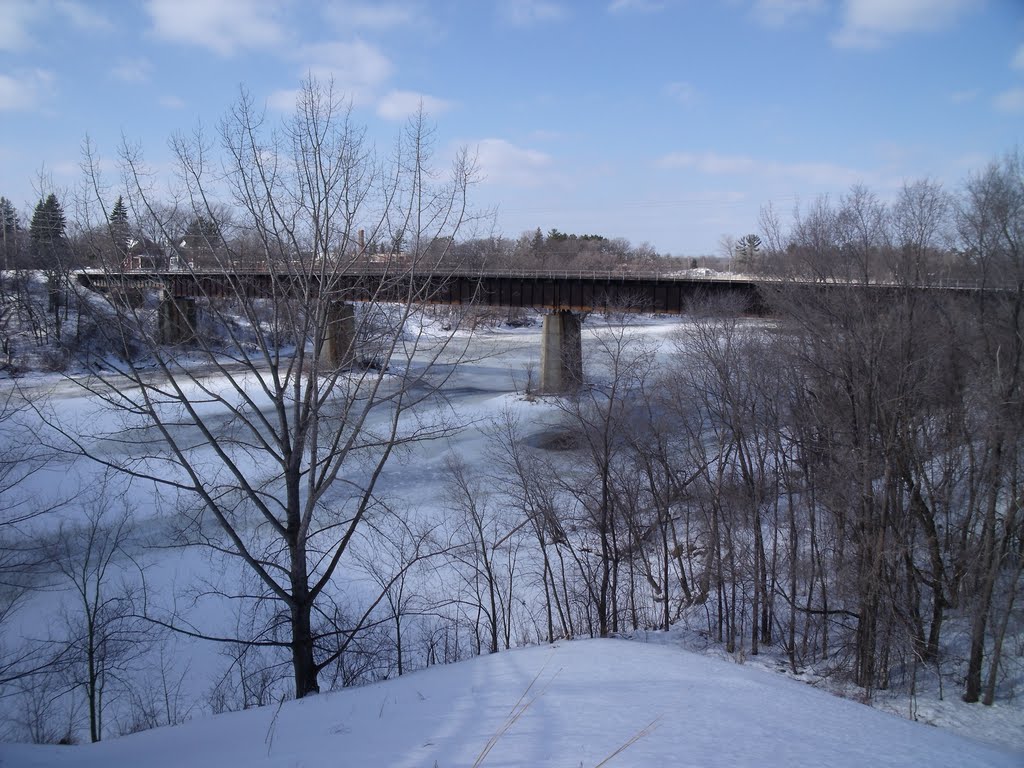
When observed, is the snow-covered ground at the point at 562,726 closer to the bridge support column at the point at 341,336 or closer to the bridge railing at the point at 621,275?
the bridge support column at the point at 341,336

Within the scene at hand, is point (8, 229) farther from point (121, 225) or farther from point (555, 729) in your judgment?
point (555, 729)

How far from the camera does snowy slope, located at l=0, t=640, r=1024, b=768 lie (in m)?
5.46

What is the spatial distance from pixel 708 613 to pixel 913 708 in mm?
5146

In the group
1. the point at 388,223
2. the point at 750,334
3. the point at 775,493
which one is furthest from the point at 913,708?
the point at 388,223

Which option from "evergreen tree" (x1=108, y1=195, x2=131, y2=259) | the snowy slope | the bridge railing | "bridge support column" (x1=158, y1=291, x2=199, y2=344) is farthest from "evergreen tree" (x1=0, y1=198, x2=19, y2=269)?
the snowy slope

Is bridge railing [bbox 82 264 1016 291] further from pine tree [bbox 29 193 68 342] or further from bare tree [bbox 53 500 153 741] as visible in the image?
bare tree [bbox 53 500 153 741]

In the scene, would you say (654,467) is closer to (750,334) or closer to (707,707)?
(750,334)

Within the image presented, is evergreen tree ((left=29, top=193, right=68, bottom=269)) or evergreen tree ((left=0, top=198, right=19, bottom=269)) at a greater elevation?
evergreen tree ((left=0, top=198, right=19, bottom=269))

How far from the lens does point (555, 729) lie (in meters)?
5.88

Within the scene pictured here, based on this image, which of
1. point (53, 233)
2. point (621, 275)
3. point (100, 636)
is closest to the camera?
point (53, 233)

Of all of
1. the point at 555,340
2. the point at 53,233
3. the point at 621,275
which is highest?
the point at 621,275

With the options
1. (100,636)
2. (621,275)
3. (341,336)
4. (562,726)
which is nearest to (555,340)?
(621,275)

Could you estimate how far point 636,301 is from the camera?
31703mm

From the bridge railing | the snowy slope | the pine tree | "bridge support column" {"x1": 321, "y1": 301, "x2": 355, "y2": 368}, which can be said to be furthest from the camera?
the bridge railing
